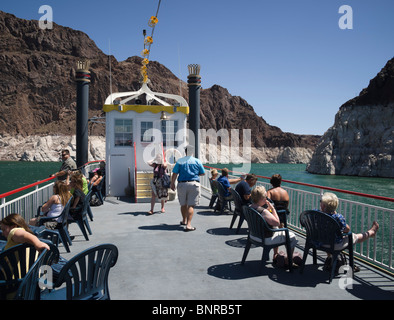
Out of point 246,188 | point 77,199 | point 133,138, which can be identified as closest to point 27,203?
point 77,199

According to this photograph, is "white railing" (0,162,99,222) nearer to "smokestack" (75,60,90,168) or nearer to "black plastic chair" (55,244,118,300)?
"black plastic chair" (55,244,118,300)

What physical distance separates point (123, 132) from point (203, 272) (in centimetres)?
787

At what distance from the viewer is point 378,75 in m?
91.3

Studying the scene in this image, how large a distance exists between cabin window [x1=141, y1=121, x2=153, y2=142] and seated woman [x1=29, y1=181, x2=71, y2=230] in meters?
6.09

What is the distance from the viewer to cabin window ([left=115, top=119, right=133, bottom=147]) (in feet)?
36.8

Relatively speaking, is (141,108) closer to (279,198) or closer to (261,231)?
(279,198)

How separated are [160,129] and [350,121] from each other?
80.3 metres

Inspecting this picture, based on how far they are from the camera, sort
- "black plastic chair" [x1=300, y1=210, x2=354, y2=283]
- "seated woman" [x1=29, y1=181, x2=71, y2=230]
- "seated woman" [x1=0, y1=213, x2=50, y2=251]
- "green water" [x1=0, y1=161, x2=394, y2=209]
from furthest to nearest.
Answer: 1. "green water" [x1=0, y1=161, x2=394, y2=209]
2. "seated woman" [x1=29, y1=181, x2=71, y2=230]
3. "black plastic chair" [x1=300, y1=210, x2=354, y2=283]
4. "seated woman" [x1=0, y1=213, x2=50, y2=251]

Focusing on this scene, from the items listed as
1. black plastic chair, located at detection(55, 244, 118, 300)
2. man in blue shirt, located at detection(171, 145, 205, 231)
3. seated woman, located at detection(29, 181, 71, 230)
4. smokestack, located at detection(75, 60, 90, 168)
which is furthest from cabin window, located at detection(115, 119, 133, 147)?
black plastic chair, located at detection(55, 244, 118, 300)

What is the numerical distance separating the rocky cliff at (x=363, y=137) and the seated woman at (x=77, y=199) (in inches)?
2943

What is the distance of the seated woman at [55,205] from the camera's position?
5.00 metres
